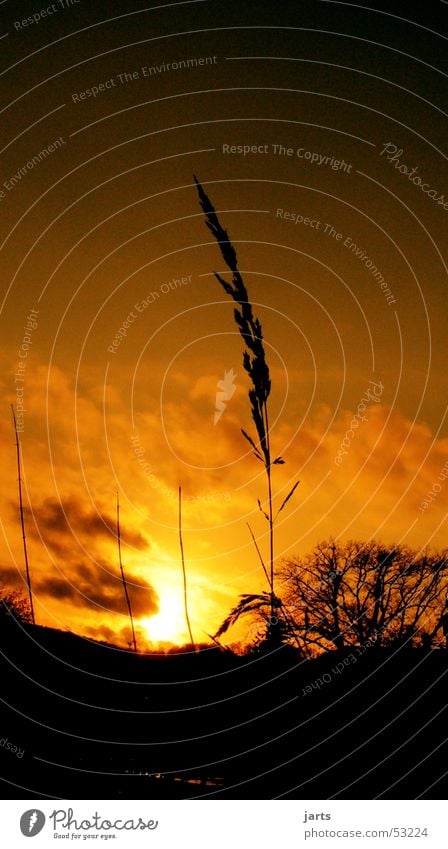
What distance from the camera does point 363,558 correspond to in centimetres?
3225

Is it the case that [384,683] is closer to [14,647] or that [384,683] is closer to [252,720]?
[252,720]

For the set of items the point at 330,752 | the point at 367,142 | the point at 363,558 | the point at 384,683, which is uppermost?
the point at 363,558

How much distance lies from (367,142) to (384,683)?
5378 mm

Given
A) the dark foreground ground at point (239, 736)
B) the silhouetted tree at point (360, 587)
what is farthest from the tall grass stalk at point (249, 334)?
the silhouetted tree at point (360, 587)

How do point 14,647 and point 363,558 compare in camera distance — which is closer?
point 14,647

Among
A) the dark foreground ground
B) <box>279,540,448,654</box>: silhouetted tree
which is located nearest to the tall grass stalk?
the dark foreground ground

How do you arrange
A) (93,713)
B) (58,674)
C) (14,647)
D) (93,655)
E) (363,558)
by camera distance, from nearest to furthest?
(93,713) < (58,674) < (14,647) < (93,655) < (363,558)

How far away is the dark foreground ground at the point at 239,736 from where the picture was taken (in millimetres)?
5773
